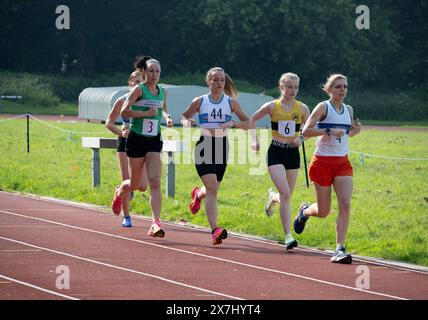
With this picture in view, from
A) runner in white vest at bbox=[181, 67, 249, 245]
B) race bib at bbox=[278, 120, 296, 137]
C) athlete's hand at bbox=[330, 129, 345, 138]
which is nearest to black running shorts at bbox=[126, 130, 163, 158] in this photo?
runner in white vest at bbox=[181, 67, 249, 245]

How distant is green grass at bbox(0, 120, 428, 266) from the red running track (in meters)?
0.69

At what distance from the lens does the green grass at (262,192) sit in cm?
1355

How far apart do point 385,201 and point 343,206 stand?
19.1 ft

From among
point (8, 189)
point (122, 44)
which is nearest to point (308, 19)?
point (122, 44)

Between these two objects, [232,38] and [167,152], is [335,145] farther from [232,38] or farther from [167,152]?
[232,38]

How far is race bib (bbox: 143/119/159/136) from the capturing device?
43.3 ft

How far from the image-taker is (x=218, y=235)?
1270 centimetres

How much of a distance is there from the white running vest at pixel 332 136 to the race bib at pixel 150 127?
2096mm

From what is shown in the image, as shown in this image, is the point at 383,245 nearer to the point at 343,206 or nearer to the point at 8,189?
the point at 343,206

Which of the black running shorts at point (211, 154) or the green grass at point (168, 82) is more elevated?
the green grass at point (168, 82)

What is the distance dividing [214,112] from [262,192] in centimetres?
635

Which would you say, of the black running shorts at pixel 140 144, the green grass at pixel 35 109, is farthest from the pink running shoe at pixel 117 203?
the green grass at pixel 35 109

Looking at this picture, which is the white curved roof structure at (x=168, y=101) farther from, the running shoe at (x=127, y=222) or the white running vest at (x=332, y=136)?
the white running vest at (x=332, y=136)

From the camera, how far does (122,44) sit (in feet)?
249
